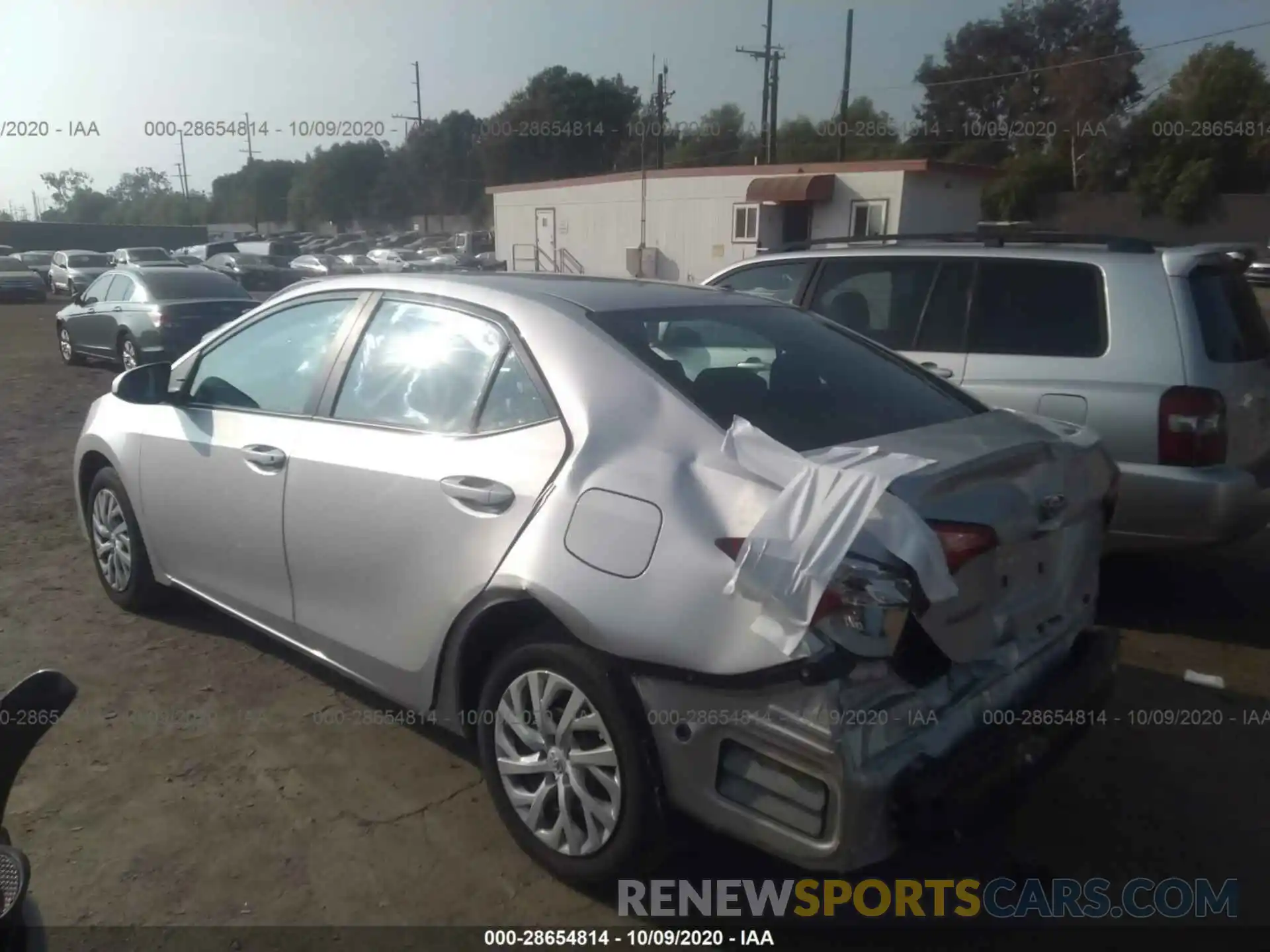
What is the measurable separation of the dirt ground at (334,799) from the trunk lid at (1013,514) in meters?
0.58

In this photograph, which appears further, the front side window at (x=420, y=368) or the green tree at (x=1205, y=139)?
the green tree at (x=1205, y=139)

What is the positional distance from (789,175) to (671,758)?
2532 centimetres

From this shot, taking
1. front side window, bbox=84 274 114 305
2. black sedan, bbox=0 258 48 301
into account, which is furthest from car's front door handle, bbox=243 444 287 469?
black sedan, bbox=0 258 48 301

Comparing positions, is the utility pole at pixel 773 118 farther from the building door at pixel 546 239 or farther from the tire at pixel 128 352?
the tire at pixel 128 352

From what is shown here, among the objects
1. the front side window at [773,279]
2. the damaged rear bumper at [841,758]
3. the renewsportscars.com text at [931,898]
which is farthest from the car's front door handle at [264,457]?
the front side window at [773,279]

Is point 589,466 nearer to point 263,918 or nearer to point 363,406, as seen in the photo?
point 363,406

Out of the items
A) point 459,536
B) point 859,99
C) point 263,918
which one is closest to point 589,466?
point 459,536

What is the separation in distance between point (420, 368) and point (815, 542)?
166cm

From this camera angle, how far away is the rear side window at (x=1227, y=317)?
4.61m

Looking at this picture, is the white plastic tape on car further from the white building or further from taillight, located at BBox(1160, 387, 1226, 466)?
the white building

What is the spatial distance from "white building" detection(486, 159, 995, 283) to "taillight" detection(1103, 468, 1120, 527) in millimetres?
20212

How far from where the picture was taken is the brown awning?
25.0 meters

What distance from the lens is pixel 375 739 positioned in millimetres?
3715

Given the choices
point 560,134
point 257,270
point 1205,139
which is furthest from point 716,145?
point 257,270
